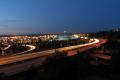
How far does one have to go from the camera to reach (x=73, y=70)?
72.9 ft

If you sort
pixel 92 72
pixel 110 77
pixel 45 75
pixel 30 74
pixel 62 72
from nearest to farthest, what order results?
pixel 45 75 → pixel 62 72 → pixel 30 74 → pixel 110 77 → pixel 92 72

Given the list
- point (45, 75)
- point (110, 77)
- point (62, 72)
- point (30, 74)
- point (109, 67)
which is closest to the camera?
point (45, 75)

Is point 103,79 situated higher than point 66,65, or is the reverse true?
point 66,65

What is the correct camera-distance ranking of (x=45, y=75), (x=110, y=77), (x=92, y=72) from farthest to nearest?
(x=92, y=72)
(x=110, y=77)
(x=45, y=75)

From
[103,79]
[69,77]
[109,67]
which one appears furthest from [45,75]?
[109,67]

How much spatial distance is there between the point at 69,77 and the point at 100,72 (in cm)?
649

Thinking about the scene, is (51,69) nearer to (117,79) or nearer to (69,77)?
(69,77)

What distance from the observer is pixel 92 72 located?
86.5 ft

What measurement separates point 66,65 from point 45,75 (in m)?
3.27

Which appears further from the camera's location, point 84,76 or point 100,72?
point 100,72

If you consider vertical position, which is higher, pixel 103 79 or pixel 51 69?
pixel 51 69

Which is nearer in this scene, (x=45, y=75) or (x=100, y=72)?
(x=45, y=75)

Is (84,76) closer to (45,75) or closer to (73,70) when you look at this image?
(73,70)

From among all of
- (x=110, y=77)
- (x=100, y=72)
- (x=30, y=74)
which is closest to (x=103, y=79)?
(x=110, y=77)
